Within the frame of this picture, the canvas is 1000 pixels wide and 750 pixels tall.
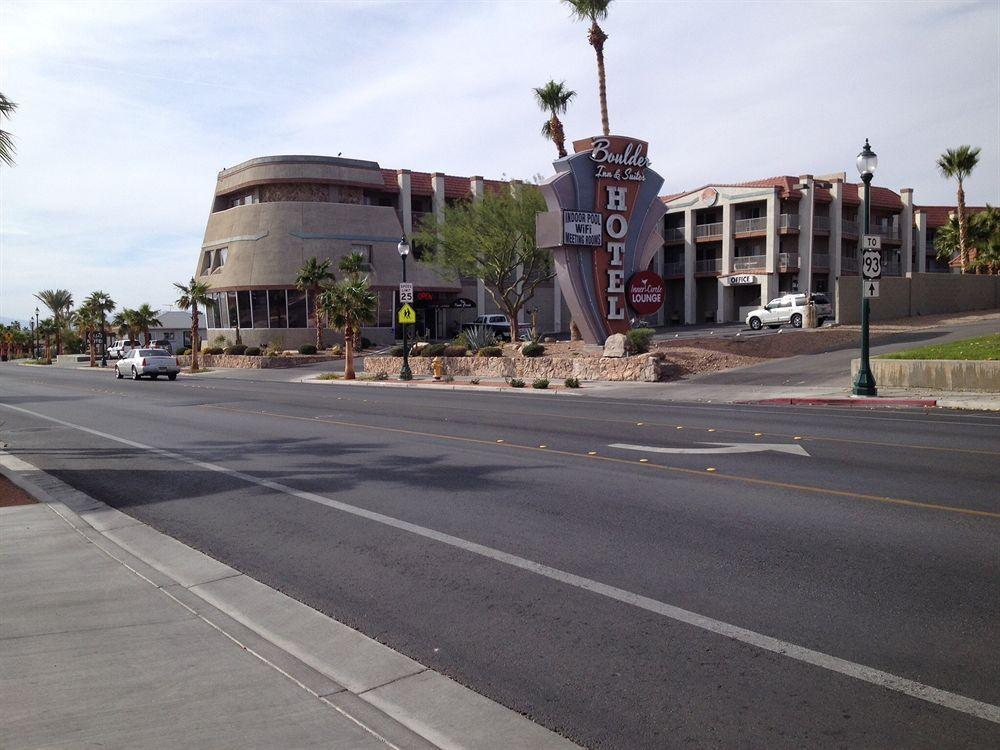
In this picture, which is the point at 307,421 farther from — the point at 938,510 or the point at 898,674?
the point at 898,674

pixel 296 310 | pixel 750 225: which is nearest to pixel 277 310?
pixel 296 310

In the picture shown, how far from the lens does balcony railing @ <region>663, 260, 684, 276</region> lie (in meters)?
63.9

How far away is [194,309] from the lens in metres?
55.4

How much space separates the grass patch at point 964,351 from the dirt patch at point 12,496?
21566 millimetres

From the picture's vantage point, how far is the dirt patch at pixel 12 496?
A: 9.38m

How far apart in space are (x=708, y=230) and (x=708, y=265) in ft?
8.63

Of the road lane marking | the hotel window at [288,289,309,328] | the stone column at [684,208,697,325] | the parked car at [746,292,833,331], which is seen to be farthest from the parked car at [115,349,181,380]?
the stone column at [684,208,697,325]

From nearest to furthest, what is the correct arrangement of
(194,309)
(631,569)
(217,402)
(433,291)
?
(631,569) < (217,402) < (194,309) < (433,291)

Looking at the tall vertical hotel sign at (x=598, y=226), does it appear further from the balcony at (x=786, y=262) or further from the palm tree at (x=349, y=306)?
the balcony at (x=786, y=262)

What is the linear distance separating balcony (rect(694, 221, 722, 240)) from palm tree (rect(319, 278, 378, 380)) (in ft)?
99.4

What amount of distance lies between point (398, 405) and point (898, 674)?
18.7 metres

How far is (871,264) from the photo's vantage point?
2150 cm

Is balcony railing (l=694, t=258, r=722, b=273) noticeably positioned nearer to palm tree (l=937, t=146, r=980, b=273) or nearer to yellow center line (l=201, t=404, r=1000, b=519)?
palm tree (l=937, t=146, r=980, b=273)

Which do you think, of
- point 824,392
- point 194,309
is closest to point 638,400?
point 824,392
